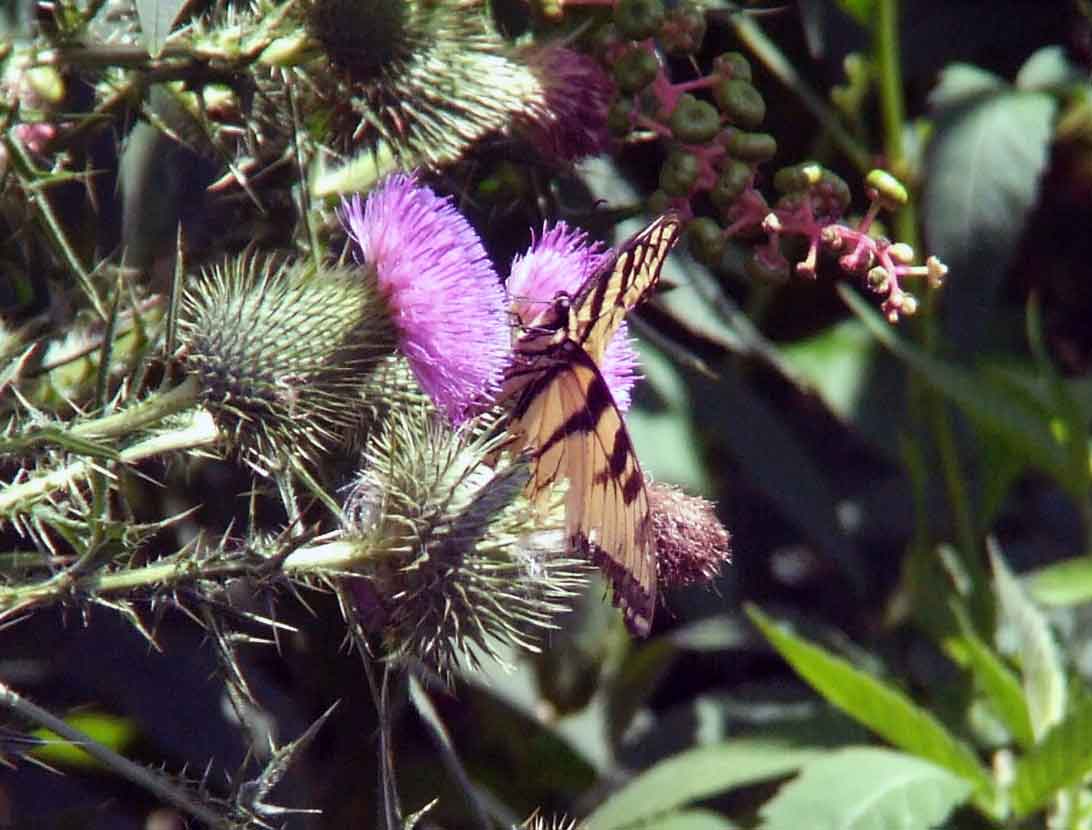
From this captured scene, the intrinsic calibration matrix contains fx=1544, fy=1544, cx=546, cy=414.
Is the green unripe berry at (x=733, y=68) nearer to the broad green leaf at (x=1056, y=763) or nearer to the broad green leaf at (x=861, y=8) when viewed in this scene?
the broad green leaf at (x=861, y=8)

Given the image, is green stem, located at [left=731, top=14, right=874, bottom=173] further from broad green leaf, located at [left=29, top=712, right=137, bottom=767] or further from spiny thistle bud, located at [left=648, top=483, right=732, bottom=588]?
broad green leaf, located at [left=29, top=712, right=137, bottom=767]

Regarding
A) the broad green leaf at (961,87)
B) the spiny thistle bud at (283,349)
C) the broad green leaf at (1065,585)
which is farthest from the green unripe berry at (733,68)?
the broad green leaf at (1065,585)

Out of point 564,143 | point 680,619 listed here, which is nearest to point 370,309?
point 564,143

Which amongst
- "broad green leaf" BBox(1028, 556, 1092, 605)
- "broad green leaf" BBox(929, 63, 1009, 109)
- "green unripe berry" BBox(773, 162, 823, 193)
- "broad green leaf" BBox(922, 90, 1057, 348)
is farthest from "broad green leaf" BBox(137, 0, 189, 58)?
"broad green leaf" BBox(1028, 556, 1092, 605)

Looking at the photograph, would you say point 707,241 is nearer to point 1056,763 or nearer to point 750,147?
point 750,147

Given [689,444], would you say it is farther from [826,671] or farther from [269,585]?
[269,585]
